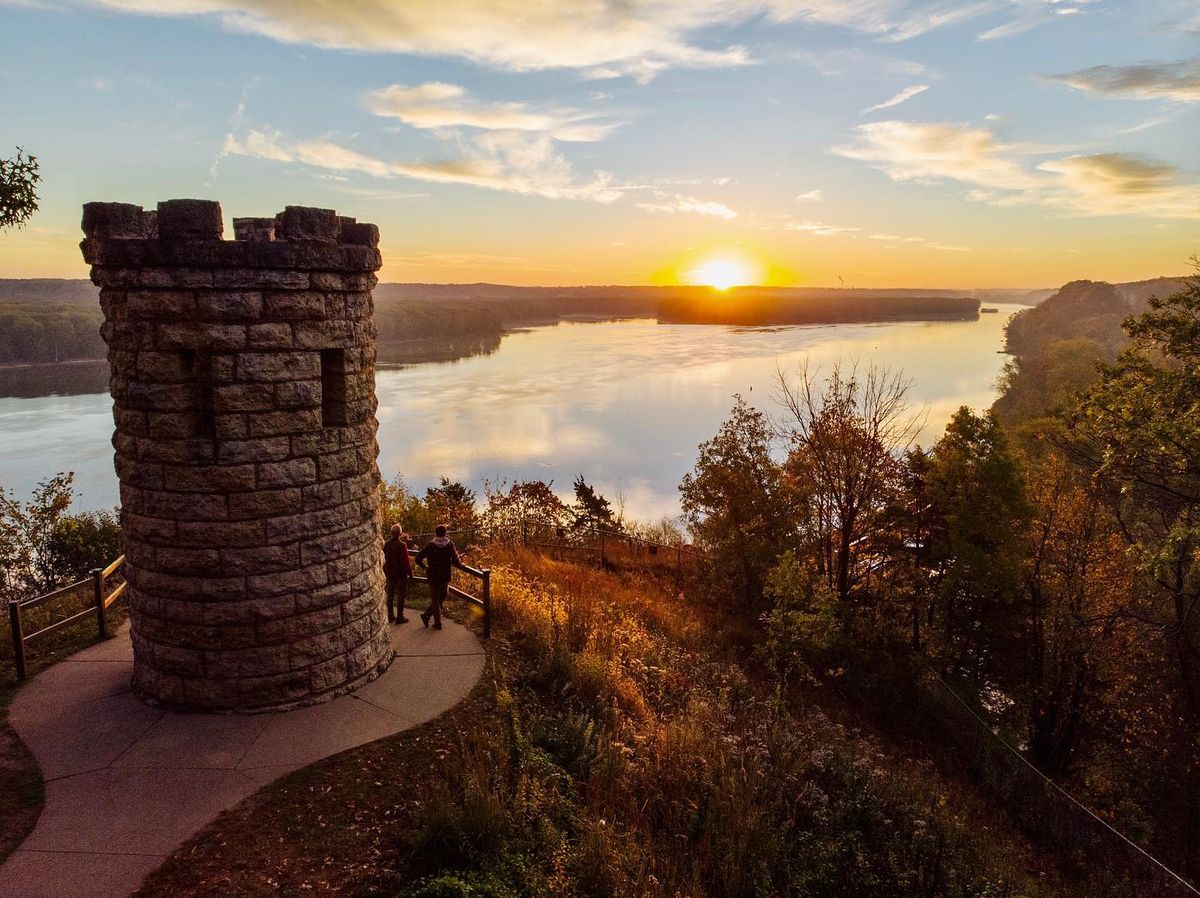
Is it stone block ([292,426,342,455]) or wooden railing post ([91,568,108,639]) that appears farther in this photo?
wooden railing post ([91,568,108,639])

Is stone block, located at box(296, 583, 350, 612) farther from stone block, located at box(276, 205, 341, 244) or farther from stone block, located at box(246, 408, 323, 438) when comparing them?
stone block, located at box(276, 205, 341, 244)

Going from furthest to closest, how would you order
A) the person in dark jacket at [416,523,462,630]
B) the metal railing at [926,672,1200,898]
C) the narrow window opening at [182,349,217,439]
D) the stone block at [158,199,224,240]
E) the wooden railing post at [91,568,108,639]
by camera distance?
the person in dark jacket at [416,523,462,630]
the metal railing at [926,672,1200,898]
the wooden railing post at [91,568,108,639]
the narrow window opening at [182,349,217,439]
the stone block at [158,199,224,240]

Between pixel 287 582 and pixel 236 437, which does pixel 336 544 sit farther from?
pixel 236 437

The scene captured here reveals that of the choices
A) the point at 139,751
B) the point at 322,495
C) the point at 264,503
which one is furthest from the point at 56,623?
the point at 322,495

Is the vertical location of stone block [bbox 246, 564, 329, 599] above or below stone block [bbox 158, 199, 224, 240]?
below

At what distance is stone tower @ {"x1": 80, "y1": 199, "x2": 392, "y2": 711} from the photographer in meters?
6.82

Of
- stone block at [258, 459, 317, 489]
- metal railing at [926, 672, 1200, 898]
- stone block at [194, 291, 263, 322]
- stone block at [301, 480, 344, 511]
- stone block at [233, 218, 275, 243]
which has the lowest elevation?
metal railing at [926, 672, 1200, 898]

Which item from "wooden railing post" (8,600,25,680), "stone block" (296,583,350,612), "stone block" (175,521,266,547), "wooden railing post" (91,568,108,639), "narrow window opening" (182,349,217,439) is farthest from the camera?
"wooden railing post" (91,568,108,639)

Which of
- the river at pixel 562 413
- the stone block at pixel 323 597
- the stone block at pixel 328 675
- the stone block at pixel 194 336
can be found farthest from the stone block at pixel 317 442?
the river at pixel 562 413

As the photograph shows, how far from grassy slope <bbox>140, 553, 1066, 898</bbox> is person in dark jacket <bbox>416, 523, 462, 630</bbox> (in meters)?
0.94

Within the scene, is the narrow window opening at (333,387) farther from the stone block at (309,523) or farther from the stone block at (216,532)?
the stone block at (216,532)

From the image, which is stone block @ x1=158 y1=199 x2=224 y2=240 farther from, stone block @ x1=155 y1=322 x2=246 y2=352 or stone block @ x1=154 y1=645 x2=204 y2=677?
stone block @ x1=154 y1=645 x2=204 y2=677

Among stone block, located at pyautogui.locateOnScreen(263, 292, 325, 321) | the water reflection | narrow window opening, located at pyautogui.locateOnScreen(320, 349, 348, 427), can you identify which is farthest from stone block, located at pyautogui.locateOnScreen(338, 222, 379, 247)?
the water reflection

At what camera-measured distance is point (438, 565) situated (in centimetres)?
973
